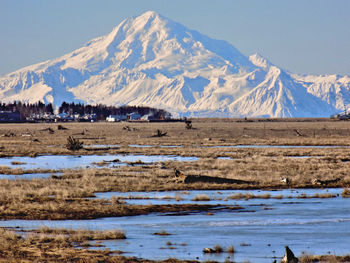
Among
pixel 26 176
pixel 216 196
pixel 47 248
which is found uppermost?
pixel 26 176

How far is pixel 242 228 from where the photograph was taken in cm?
2562

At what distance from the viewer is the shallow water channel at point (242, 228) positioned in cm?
2150

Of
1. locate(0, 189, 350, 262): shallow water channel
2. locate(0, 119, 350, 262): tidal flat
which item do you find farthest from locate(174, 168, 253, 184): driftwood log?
locate(0, 189, 350, 262): shallow water channel

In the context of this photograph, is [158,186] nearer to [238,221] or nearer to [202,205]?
[202,205]

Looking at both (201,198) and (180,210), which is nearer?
(180,210)

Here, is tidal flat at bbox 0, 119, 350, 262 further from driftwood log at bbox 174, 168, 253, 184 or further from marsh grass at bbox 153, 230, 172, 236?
marsh grass at bbox 153, 230, 172, 236

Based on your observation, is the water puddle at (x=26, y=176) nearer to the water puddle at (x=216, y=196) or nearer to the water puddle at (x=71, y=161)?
the water puddle at (x=71, y=161)

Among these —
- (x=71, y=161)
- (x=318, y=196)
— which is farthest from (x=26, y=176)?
(x=318, y=196)

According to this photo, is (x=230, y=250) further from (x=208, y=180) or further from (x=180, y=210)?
(x=208, y=180)

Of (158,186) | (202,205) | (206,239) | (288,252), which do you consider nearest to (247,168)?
(158,186)

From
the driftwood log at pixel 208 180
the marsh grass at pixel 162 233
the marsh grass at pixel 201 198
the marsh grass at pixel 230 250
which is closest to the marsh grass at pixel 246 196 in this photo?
the marsh grass at pixel 201 198

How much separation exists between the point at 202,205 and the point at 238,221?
456 centimetres

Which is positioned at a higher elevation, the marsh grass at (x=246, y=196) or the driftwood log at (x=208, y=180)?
the driftwood log at (x=208, y=180)

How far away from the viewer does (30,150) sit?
77375 millimetres
